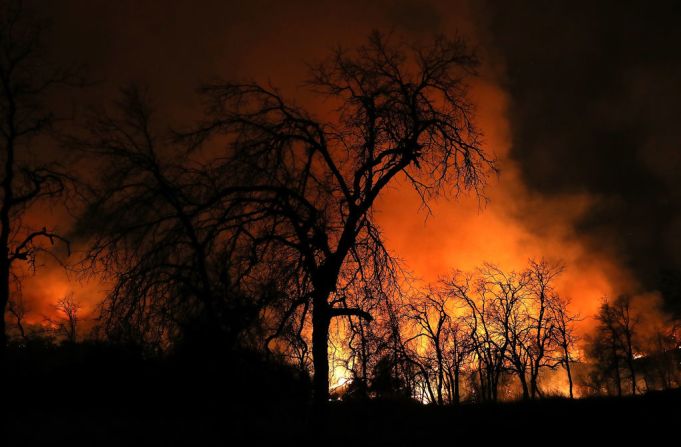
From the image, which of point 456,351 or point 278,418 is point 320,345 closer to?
point 278,418

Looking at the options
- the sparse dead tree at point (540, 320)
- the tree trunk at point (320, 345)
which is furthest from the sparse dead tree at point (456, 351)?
the tree trunk at point (320, 345)

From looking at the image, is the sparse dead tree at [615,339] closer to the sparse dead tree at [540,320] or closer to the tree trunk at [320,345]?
the sparse dead tree at [540,320]

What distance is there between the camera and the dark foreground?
38.3 feet

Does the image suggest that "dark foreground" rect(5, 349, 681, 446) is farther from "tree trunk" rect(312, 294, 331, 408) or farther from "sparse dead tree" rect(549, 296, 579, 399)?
"sparse dead tree" rect(549, 296, 579, 399)

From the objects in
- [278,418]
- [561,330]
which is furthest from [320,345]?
[561,330]

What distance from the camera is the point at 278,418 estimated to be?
55.5ft

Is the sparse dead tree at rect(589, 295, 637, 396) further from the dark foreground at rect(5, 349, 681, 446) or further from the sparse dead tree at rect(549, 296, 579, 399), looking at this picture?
the dark foreground at rect(5, 349, 681, 446)

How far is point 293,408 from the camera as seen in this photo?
19016 mm

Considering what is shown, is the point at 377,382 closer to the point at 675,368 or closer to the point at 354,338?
the point at 354,338

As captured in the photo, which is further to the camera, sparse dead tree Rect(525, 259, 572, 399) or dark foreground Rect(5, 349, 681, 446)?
sparse dead tree Rect(525, 259, 572, 399)

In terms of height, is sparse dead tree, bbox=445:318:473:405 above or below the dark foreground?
above

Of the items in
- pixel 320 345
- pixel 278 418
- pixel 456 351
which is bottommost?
pixel 278 418

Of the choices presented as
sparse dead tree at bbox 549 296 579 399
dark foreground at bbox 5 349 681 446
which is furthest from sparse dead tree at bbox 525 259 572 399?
dark foreground at bbox 5 349 681 446

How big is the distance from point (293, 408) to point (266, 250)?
960cm
